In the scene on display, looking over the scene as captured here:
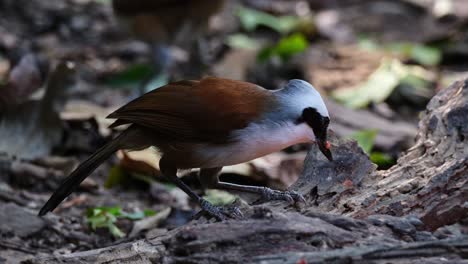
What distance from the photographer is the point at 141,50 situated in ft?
32.1

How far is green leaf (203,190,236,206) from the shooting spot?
5457mm

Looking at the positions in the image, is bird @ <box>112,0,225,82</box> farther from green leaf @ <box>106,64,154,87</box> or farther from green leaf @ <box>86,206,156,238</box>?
green leaf @ <box>86,206,156,238</box>

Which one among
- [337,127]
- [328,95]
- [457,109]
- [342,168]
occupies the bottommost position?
[342,168]

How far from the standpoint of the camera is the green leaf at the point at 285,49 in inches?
347

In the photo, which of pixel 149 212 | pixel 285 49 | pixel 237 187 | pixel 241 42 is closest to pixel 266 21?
pixel 241 42

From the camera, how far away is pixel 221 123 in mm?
4121

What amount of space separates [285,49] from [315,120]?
4819 mm

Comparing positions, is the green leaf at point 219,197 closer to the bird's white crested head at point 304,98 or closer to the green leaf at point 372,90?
the bird's white crested head at point 304,98

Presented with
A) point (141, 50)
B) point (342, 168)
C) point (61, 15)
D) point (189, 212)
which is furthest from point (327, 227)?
point (61, 15)

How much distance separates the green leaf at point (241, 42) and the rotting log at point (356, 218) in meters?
4.95

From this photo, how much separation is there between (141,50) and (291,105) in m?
5.88

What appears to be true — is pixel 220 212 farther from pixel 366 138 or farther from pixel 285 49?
pixel 285 49

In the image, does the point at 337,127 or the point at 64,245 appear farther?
the point at 337,127

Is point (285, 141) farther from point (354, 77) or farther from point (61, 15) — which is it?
point (61, 15)
